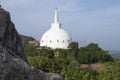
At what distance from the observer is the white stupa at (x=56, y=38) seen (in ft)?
301

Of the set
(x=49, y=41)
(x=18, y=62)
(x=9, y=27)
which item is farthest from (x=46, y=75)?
(x=49, y=41)

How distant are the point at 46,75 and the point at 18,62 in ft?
2.42

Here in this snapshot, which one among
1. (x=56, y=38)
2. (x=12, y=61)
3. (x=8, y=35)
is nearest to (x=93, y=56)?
(x=56, y=38)

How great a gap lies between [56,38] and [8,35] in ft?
272

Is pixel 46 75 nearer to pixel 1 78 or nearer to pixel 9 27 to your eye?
pixel 1 78

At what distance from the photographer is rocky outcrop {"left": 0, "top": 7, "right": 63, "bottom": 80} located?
289 inches

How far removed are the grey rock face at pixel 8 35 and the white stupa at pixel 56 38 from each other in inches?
3175

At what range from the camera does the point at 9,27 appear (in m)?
9.62

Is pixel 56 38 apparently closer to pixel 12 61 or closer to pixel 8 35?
pixel 8 35

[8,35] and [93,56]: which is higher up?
[93,56]

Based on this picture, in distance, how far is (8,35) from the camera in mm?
9523

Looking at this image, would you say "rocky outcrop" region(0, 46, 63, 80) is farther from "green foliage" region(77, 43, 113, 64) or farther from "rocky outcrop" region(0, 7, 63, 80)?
"green foliage" region(77, 43, 113, 64)

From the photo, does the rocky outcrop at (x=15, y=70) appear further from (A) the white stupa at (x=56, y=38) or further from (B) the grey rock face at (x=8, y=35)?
(A) the white stupa at (x=56, y=38)

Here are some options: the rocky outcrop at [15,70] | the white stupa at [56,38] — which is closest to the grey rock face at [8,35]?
the rocky outcrop at [15,70]
